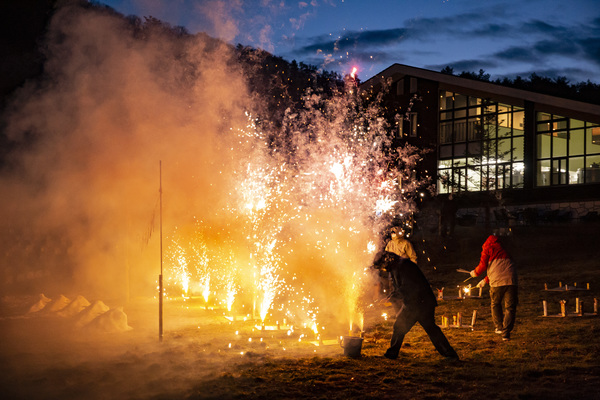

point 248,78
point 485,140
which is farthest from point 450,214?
point 248,78

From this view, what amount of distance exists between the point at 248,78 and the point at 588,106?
21536mm

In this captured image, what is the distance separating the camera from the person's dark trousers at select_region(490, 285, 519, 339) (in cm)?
941

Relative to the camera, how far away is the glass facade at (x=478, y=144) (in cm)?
3356

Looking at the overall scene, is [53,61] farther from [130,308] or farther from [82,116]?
[130,308]

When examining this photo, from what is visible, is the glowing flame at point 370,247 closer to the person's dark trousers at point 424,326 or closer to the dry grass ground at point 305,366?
the dry grass ground at point 305,366

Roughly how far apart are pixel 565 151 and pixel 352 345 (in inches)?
1093

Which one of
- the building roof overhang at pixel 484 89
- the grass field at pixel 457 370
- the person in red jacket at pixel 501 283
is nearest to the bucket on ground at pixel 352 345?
the grass field at pixel 457 370

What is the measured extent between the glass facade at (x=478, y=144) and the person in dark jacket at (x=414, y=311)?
85.5ft

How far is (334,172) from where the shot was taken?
15.0 m

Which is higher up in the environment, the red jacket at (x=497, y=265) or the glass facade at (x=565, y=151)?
the glass facade at (x=565, y=151)

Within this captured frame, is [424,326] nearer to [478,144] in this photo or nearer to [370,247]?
[370,247]

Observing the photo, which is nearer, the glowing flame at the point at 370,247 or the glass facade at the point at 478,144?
the glowing flame at the point at 370,247

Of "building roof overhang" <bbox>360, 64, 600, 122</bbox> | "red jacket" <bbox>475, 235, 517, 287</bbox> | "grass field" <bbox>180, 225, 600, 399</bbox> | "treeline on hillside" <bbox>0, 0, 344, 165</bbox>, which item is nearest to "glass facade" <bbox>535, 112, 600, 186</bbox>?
"building roof overhang" <bbox>360, 64, 600, 122</bbox>

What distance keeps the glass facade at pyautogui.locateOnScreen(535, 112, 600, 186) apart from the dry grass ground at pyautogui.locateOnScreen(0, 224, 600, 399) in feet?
72.2
